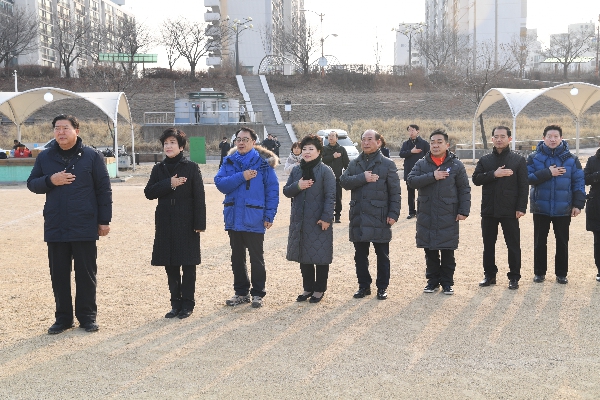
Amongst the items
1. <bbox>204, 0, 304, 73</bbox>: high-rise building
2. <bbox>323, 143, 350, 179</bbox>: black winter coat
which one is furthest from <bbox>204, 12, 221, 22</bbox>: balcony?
<bbox>323, 143, 350, 179</bbox>: black winter coat

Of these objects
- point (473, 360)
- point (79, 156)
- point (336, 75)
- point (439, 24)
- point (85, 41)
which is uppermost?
point (439, 24)

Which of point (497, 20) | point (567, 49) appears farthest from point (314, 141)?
point (497, 20)

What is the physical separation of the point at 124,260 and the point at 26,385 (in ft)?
14.7

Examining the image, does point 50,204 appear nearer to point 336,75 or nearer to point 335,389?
point 335,389

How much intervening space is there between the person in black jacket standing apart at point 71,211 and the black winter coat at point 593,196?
15.9 feet

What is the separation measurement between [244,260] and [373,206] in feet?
4.33

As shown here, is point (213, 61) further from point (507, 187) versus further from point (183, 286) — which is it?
point (183, 286)

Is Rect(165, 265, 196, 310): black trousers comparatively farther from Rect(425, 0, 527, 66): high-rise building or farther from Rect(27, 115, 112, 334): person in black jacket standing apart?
Rect(425, 0, 527, 66): high-rise building

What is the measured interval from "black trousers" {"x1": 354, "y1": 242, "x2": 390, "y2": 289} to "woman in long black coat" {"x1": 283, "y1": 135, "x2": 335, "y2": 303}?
39 cm

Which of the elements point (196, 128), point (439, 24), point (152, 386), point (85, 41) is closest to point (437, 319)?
point (152, 386)

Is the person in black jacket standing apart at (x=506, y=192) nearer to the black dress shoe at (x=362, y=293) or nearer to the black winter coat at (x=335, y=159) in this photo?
the black dress shoe at (x=362, y=293)

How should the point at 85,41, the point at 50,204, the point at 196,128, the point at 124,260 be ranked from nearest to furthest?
the point at 50,204 < the point at 124,260 < the point at 196,128 < the point at 85,41

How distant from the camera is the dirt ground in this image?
4.20 meters

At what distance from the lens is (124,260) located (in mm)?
8711
